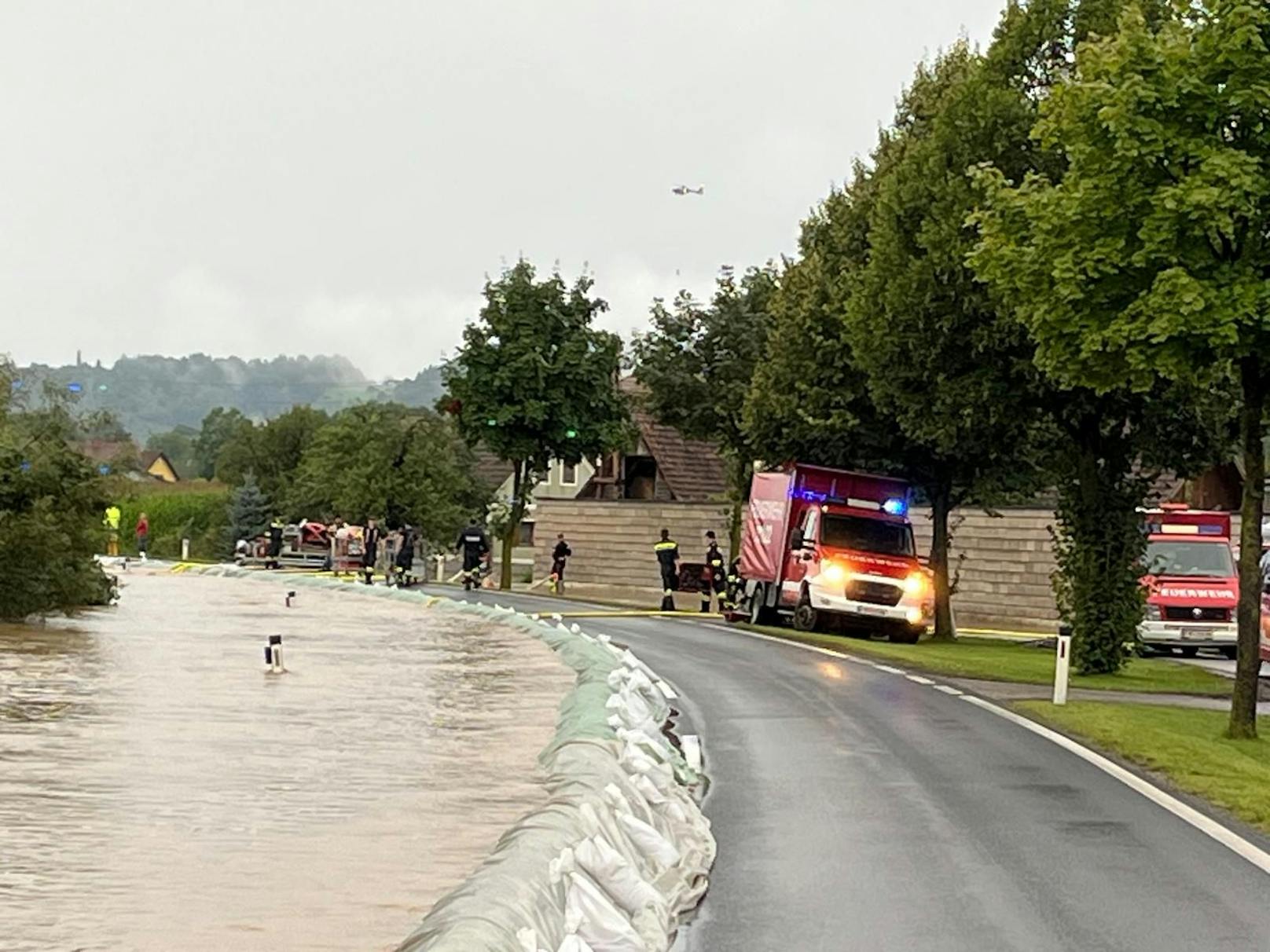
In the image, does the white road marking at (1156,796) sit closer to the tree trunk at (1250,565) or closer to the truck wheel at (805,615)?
the tree trunk at (1250,565)

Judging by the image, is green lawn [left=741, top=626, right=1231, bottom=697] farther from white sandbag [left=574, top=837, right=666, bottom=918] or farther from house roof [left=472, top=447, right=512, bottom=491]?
house roof [left=472, top=447, right=512, bottom=491]

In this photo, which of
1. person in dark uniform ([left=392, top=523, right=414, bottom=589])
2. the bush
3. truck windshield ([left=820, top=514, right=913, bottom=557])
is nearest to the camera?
truck windshield ([left=820, top=514, right=913, bottom=557])

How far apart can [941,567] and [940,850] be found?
3152 cm

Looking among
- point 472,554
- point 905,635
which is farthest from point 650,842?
point 472,554

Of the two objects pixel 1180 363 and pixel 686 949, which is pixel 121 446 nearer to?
pixel 1180 363

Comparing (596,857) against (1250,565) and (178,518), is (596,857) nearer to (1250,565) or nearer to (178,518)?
(1250,565)

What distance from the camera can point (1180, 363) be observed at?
21719mm

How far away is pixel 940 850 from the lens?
12742 mm

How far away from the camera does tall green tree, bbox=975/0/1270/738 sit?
67.7 feet

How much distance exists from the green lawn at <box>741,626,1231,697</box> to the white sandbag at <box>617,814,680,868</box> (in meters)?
18.7

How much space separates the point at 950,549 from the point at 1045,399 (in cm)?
2332

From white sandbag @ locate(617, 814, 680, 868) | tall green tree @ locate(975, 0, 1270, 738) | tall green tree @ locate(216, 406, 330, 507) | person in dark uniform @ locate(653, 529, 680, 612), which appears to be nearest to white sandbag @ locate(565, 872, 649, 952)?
white sandbag @ locate(617, 814, 680, 868)

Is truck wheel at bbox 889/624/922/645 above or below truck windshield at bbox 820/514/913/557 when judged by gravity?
below

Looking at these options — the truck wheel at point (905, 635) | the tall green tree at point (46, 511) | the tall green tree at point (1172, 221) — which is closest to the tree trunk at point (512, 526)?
the truck wheel at point (905, 635)
